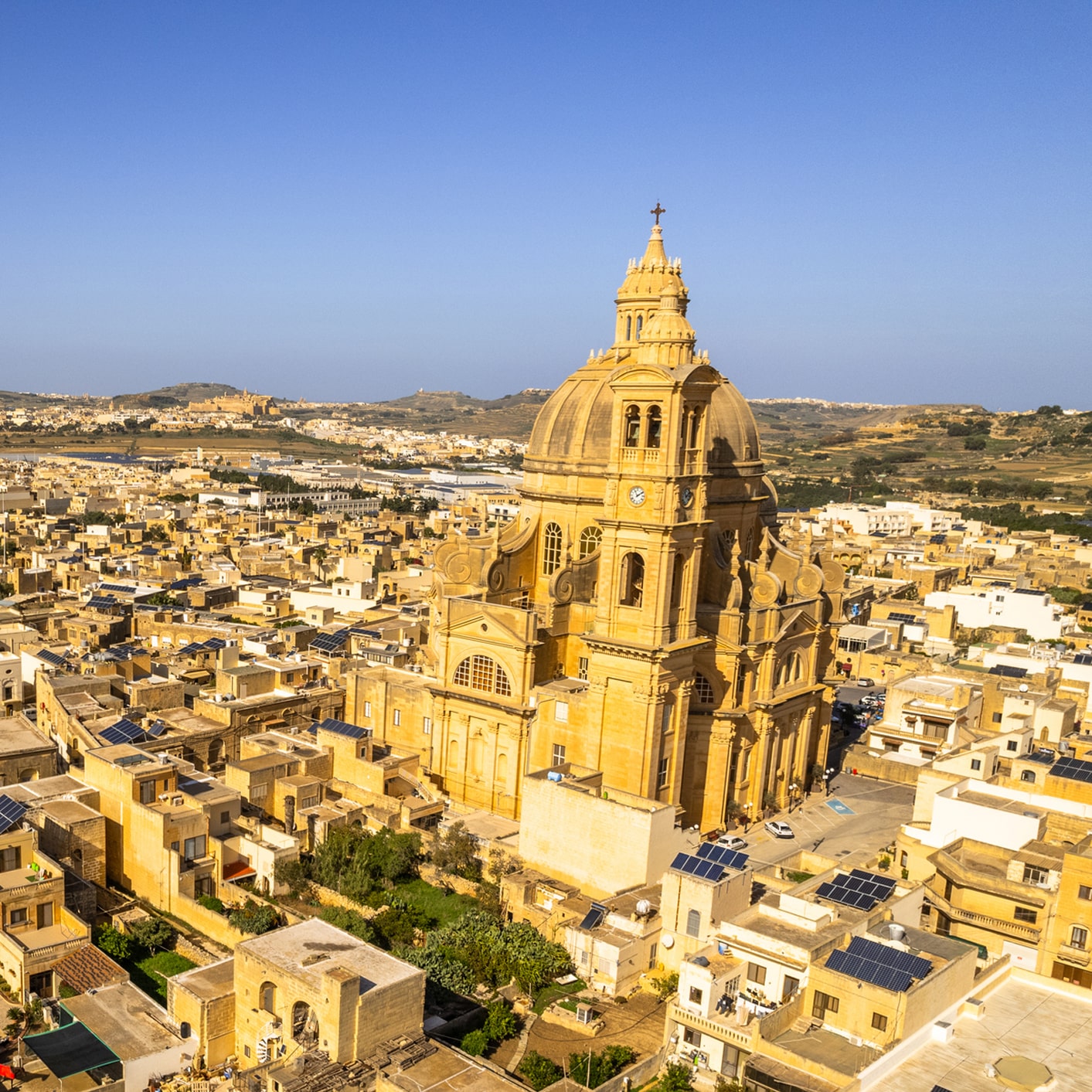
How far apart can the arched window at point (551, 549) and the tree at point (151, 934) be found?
17.0 meters

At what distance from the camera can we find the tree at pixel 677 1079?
2050 cm

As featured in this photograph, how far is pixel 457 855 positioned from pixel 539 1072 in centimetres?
954

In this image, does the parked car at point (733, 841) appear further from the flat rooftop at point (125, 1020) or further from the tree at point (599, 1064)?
the flat rooftop at point (125, 1020)

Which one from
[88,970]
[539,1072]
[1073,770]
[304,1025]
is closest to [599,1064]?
[539,1072]

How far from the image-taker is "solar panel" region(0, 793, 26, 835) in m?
26.9

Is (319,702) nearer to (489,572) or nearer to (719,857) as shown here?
(489,572)

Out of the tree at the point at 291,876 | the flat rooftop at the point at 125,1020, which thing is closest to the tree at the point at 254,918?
the tree at the point at 291,876

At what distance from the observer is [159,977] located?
25.5 metres

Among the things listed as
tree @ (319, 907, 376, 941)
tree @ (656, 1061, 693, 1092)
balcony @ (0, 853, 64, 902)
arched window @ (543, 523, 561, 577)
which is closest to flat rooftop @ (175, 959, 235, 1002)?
tree @ (319, 907, 376, 941)

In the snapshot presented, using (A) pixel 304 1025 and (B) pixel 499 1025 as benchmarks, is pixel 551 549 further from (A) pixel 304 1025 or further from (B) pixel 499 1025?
(A) pixel 304 1025

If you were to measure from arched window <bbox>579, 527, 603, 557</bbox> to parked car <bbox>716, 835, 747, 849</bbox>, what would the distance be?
34.0 feet

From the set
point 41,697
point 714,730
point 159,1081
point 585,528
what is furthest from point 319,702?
point 159,1081

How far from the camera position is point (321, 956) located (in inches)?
832

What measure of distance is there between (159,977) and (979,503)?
119 meters
